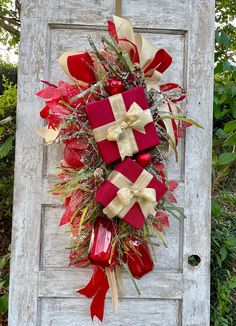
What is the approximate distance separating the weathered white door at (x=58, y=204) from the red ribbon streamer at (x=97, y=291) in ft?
0.25

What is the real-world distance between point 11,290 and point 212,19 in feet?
4.41

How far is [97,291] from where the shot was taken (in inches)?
66.3

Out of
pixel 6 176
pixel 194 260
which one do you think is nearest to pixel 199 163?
pixel 194 260

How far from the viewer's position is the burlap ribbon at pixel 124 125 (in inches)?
58.7

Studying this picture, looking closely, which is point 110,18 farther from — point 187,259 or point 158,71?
point 187,259

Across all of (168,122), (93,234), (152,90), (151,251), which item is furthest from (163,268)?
(152,90)

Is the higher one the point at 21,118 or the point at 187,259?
the point at 21,118

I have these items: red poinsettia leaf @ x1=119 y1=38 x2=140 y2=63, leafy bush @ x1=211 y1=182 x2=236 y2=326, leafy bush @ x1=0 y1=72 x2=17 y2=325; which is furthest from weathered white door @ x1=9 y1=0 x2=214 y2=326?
leafy bush @ x1=0 y1=72 x2=17 y2=325

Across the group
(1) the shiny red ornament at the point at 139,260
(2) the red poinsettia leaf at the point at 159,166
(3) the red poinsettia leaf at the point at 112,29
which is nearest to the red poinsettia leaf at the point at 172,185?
(2) the red poinsettia leaf at the point at 159,166

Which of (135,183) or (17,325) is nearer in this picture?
(135,183)

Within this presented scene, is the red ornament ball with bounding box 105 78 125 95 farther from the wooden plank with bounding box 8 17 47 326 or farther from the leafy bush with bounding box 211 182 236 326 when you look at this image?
the leafy bush with bounding box 211 182 236 326

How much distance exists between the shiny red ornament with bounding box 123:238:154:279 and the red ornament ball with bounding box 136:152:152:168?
297 mm

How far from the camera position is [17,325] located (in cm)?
174

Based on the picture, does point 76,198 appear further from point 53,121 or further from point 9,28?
point 9,28
